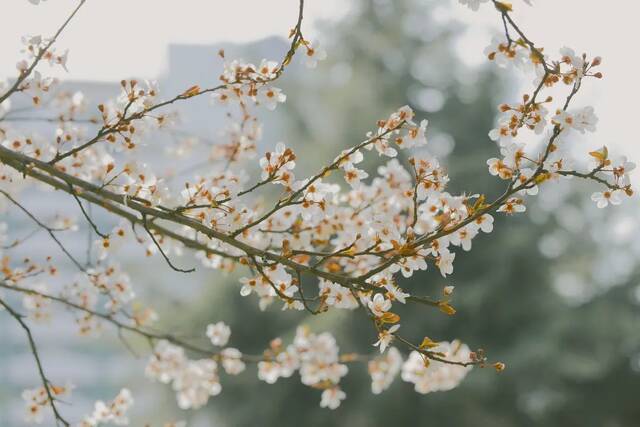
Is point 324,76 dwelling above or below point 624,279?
above

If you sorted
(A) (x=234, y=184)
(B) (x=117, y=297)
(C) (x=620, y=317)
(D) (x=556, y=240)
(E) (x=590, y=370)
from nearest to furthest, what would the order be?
1. (A) (x=234, y=184)
2. (B) (x=117, y=297)
3. (E) (x=590, y=370)
4. (C) (x=620, y=317)
5. (D) (x=556, y=240)

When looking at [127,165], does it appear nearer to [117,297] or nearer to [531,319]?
[117,297]

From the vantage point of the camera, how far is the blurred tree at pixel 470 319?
276 inches

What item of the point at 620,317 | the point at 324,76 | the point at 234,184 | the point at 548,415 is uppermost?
the point at 324,76

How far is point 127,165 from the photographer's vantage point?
66.9 inches

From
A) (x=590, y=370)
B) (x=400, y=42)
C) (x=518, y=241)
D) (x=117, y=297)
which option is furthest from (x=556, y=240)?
(x=117, y=297)

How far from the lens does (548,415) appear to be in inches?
279

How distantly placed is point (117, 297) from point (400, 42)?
6.74 meters

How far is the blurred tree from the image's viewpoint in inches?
276

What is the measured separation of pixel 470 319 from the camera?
23.9 ft

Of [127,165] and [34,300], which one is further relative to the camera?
→ [34,300]

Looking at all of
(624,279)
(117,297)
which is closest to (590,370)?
(624,279)

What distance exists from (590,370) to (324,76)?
408 cm

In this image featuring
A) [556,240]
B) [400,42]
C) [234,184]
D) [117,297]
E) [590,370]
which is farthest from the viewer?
[400,42]
